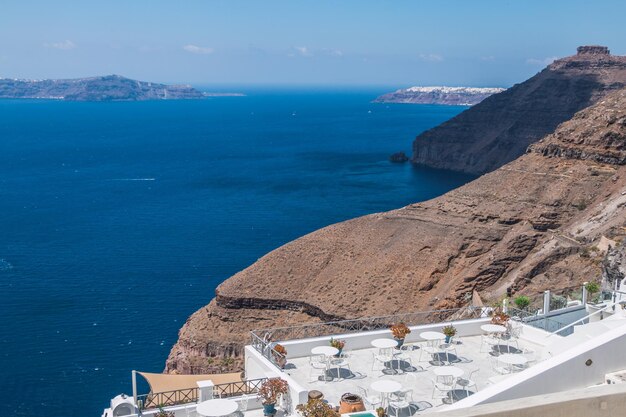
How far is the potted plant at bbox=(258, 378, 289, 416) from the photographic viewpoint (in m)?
21.2

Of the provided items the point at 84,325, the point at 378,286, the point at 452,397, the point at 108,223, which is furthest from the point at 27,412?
the point at 108,223

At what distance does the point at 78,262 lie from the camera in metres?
99.1

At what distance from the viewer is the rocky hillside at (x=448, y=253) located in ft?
223

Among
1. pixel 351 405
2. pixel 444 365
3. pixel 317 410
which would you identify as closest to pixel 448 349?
pixel 444 365

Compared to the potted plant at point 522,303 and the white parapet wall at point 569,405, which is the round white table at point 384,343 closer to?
the potted plant at point 522,303

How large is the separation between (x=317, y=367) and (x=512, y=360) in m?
6.23

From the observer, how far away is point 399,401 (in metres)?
22.1

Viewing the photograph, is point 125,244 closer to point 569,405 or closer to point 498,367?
point 498,367

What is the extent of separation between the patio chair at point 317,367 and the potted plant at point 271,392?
9.73ft

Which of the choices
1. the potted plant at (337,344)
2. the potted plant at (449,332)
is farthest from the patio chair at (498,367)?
the potted plant at (337,344)

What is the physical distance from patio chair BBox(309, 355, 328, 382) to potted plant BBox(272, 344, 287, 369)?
36.7 inches

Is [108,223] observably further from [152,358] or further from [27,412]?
[27,412]

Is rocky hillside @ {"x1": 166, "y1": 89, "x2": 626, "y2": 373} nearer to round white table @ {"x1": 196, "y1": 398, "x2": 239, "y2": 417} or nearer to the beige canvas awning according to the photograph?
the beige canvas awning

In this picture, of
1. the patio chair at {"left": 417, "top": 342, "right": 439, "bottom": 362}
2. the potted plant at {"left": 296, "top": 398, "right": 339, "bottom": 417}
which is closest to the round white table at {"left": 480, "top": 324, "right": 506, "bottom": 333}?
the patio chair at {"left": 417, "top": 342, "right": 439, "bottom": 362}
